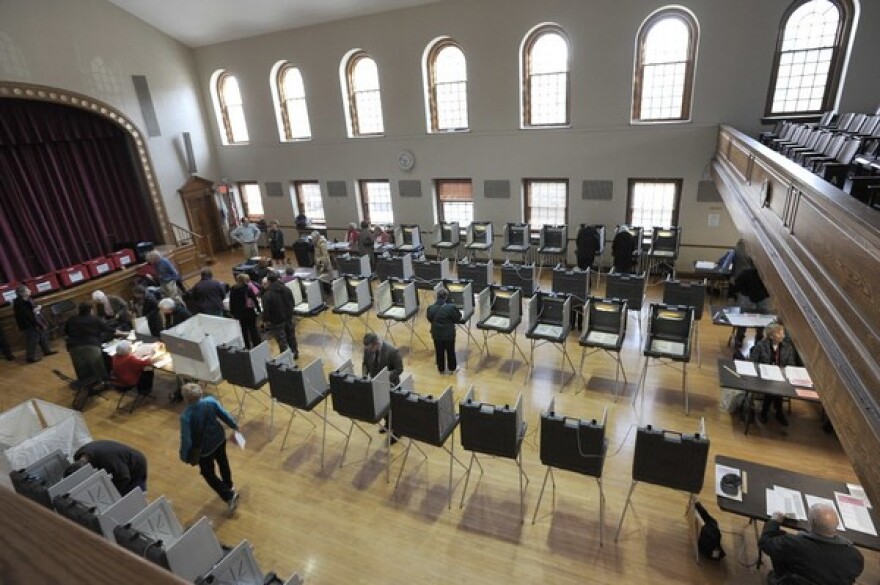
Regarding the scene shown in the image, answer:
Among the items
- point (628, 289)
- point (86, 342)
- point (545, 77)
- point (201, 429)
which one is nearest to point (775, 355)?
point (628, 289)

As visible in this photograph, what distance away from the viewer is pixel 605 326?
7617 mm

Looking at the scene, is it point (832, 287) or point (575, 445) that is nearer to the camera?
point (832, 287)

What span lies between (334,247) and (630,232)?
726cm

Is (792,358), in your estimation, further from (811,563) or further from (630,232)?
(630,232)

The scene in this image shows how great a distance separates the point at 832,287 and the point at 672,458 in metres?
1.96

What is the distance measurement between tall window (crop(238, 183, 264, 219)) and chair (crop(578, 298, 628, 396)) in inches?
487

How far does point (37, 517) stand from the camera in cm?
73

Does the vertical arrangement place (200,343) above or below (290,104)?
below

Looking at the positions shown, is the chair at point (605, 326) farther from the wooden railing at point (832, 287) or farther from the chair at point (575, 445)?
the chair at point (575, 445)

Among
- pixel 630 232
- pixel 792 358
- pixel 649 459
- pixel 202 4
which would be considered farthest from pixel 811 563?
pixel 202 4

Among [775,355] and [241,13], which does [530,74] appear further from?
[775,355]

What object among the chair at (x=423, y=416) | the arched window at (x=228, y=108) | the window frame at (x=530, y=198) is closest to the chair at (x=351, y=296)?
the chair at (x=423, y=416)

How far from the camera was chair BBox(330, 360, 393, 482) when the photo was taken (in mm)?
5637

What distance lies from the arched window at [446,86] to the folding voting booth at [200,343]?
779 cm
